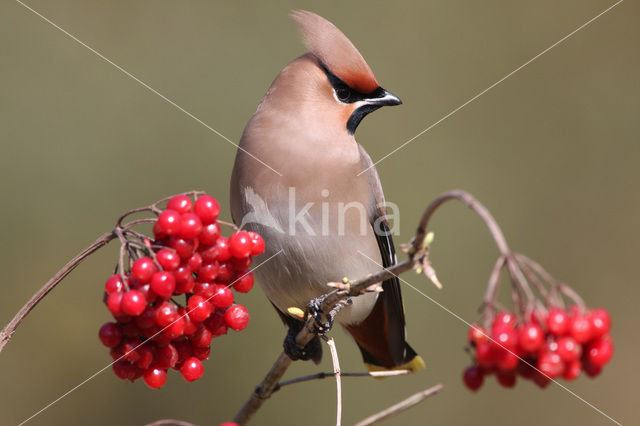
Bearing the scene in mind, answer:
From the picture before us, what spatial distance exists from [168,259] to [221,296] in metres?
0.21

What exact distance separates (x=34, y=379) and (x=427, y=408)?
2.22m

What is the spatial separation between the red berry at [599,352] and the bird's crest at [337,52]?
5.35ft

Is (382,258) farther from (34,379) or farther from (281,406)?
(34,379)

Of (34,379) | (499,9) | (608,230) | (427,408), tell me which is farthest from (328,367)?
(499,9)

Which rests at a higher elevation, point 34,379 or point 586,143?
point 586,143

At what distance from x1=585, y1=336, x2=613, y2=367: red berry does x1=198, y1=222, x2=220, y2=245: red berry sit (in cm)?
83

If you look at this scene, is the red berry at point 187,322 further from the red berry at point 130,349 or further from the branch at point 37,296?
the branch at point 37,296

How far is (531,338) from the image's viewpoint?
52.7 inches

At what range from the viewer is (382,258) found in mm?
3322

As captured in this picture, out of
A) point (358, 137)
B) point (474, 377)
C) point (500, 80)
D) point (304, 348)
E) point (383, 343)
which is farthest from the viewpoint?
point (500, 80)

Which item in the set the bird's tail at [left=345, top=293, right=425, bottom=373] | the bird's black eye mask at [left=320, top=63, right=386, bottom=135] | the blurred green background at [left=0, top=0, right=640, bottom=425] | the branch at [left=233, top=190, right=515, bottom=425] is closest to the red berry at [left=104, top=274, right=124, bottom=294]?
the branch at [left=233, top=190, right=515, bottom=425]

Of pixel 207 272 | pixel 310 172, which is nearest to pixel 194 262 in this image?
pixel 207 272

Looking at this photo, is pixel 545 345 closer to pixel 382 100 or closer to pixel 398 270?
pixel 398 270

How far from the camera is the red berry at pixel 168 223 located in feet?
5.51
